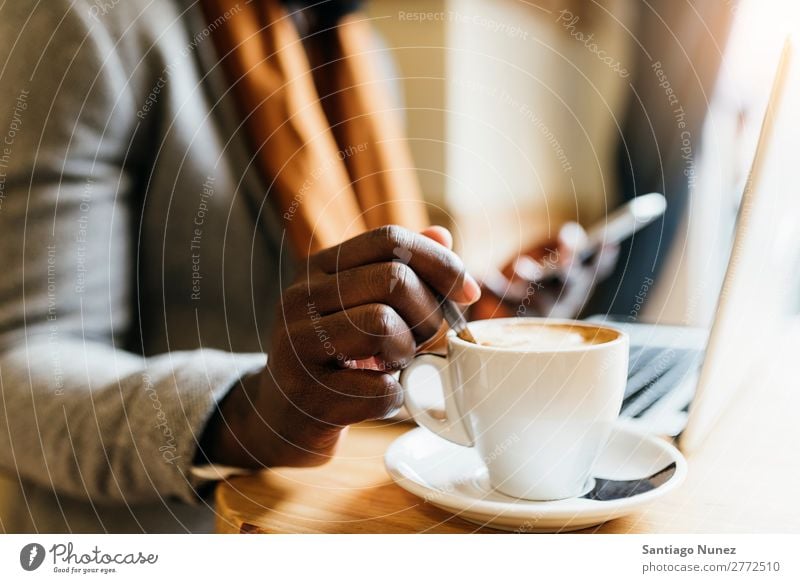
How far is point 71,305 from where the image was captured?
284 millimetres

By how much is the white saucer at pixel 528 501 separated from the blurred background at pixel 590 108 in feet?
0.34

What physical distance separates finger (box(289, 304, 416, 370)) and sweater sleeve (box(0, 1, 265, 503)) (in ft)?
0.17

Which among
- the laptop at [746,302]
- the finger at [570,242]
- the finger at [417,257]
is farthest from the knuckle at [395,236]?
the finger at [570,242]

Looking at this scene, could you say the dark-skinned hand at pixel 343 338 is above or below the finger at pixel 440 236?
below

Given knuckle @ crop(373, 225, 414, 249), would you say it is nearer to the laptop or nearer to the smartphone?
the laptop

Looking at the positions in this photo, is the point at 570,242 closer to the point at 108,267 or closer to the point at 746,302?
the point at 746,302

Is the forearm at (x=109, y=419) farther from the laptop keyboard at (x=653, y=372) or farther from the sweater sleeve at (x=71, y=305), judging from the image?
the laptop keyboard at (x=653, y=372)

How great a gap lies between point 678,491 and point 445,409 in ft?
0.30

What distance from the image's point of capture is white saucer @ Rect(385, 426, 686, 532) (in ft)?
0.63

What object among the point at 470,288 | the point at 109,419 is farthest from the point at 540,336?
the point at 109,419

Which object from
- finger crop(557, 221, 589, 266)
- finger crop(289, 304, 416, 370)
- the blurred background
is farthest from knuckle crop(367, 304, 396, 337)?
finger crop(557, 221, 589, 266)

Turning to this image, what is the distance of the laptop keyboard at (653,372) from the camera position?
265mm

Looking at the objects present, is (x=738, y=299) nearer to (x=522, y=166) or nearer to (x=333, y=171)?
(x=522, y=166)

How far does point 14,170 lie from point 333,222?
0.48 ft
